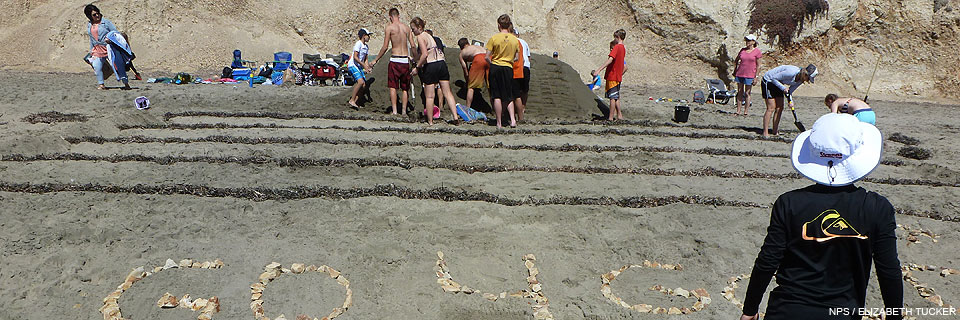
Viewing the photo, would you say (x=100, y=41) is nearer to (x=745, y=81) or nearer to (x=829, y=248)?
(x=829, y=248)

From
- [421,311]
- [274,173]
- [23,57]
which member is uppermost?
[23,57]

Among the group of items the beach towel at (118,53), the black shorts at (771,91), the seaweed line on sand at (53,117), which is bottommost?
the seaweed line on sand at (53,117)

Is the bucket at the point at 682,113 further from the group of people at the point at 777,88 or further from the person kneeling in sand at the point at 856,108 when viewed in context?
the person kneeling in sand at the point at 856,108

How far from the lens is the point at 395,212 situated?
533 cm

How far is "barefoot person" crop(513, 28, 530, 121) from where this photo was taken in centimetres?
919

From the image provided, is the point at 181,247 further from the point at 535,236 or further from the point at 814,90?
the point at 814,90

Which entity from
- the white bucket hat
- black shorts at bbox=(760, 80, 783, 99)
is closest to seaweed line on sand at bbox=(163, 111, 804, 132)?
black shorts at bbox=(760, 80, 783, 99)

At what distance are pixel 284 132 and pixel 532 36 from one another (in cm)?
1470

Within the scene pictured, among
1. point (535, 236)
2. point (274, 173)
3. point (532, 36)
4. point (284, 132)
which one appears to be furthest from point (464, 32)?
point (535, 236)

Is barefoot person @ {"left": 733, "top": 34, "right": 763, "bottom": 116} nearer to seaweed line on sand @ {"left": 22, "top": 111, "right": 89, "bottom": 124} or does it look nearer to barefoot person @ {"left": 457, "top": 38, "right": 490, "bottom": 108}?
barefoot person @ {"left": 457, "top": 38, "right": 490, "bottom": 108}

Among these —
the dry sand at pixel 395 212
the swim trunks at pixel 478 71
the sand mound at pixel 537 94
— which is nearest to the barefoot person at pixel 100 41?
the dry sand at pixel 395 212

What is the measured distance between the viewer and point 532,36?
2178 centimetres

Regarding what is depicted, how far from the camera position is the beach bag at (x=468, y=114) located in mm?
9898

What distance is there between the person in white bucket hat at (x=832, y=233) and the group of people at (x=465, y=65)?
22.1 feet
